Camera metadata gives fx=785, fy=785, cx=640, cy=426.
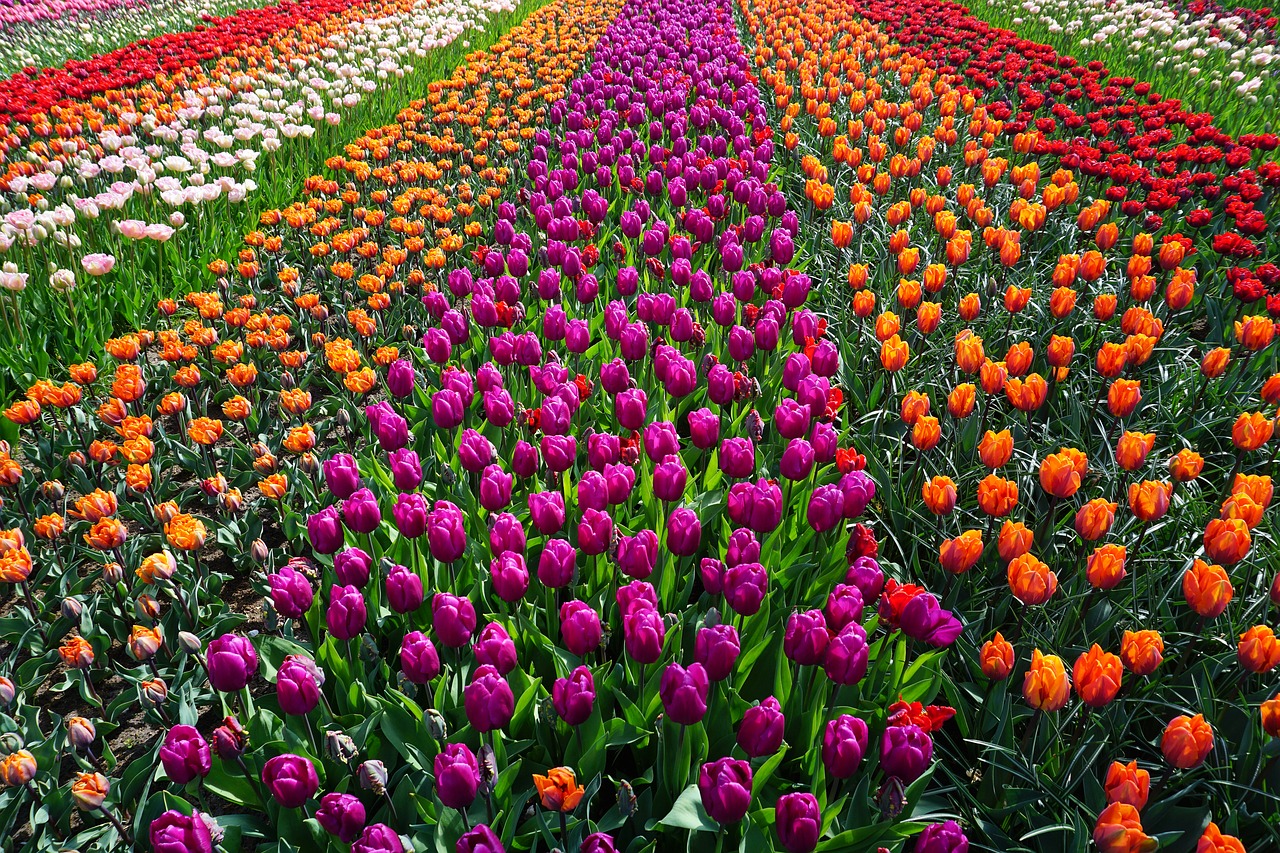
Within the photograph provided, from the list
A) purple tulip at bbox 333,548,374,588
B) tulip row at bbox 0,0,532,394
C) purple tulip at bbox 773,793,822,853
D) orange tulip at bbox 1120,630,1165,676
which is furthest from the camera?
tulip row at bbox 0,0,532,394

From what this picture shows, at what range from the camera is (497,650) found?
1765 mm

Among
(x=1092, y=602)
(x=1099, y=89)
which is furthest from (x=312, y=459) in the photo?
(x=1099, y=89)

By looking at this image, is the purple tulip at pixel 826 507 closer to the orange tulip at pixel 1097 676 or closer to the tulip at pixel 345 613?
the orange tulip at pixel 1097 676

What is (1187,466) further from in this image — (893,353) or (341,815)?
(341,815)

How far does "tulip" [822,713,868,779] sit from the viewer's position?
162cm

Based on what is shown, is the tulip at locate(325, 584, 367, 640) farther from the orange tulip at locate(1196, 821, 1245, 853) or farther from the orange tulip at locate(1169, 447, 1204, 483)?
the orange tulip at locate(1169, 447, 1204, 483)

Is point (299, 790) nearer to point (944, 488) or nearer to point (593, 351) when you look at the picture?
point (944, 488)

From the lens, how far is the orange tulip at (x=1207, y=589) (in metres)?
1.93

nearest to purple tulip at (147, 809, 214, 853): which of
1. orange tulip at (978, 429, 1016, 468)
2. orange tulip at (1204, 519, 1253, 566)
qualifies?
orange tulip at (978, 429, 1016, 468)

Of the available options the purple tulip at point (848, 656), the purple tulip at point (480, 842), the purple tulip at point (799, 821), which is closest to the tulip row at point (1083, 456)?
the purple tulip at point (848, 656)

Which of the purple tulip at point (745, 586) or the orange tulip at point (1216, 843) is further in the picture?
the purple tulip at point (745, 586)

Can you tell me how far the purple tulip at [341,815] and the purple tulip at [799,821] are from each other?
Result: 83cm

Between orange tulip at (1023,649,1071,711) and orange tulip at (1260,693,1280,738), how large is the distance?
0.42 m

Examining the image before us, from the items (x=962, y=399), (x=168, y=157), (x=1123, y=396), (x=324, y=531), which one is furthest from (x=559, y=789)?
(x=168, y=157)
